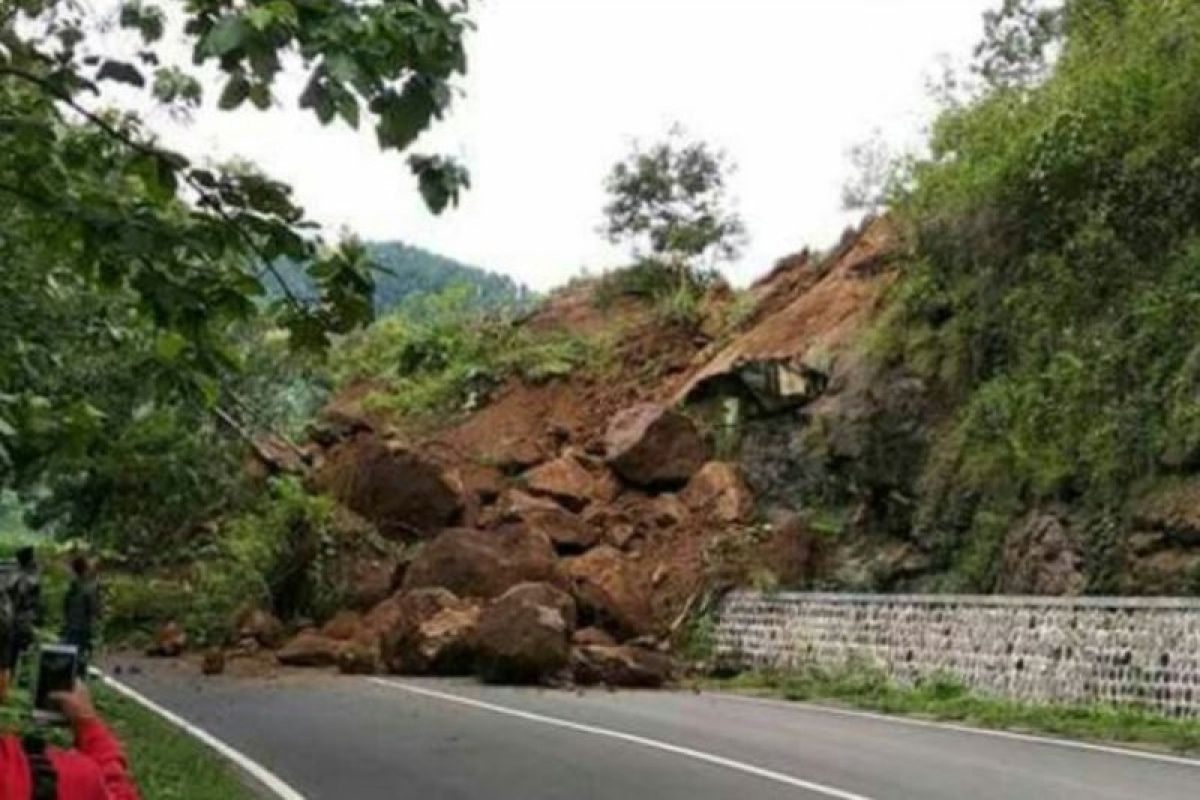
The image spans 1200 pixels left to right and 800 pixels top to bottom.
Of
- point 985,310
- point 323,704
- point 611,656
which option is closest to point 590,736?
point 323,704

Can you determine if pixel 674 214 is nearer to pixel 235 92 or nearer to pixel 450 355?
pixel 450 355

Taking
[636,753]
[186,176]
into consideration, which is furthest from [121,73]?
[636,753]

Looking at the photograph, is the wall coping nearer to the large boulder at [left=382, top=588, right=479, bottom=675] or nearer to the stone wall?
the stone wall

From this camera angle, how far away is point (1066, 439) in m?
20.4

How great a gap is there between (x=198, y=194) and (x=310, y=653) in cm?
1996

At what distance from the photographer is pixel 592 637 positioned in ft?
79.2

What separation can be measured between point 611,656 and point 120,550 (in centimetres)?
1669

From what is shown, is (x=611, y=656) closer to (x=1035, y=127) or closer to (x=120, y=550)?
(x=1035, y=127)

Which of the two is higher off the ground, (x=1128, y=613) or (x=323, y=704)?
(x=1128, y=613)

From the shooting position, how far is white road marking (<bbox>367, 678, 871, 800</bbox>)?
11.3 m

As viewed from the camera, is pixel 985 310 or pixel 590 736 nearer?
pixel 590 736

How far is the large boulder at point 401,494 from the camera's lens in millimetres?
30672

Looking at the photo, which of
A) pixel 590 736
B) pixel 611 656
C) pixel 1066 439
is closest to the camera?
pixel 590 736

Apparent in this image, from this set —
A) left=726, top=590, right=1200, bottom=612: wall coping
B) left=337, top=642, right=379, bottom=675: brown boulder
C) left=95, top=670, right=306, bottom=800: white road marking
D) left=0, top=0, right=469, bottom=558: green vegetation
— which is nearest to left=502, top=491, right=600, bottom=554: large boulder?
left=726, top=590, right=1200, bottom=612: wall coping
